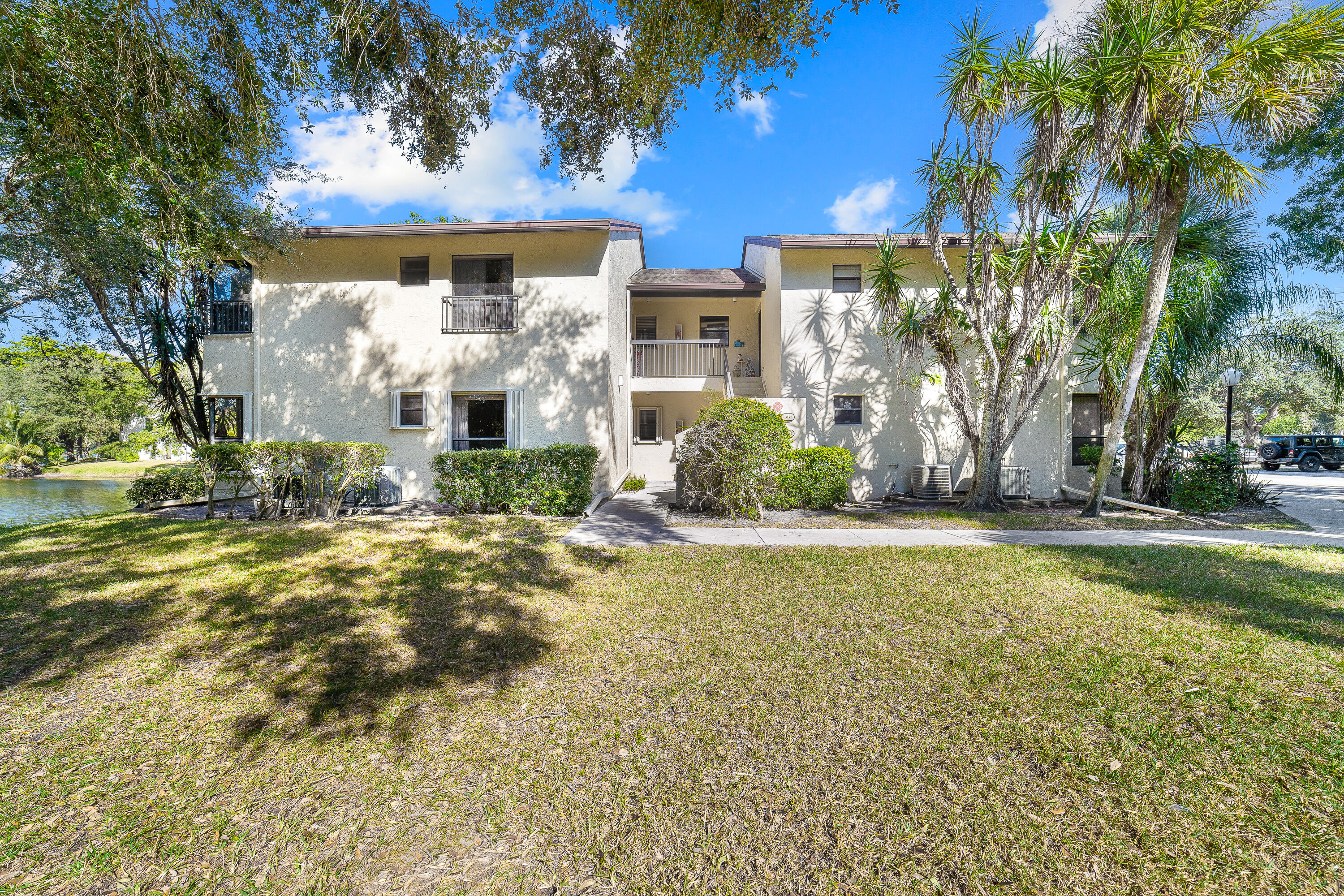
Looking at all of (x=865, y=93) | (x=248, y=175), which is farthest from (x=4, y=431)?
(x=865, y=93)

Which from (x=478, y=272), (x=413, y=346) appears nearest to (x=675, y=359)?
(x=478, y=272)

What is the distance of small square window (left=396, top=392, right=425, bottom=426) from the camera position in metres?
11.9

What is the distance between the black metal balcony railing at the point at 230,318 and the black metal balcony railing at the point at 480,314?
175 inches

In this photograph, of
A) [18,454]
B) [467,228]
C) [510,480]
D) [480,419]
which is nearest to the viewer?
[510,480]

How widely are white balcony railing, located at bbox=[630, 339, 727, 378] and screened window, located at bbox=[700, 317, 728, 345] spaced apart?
6.06 ft

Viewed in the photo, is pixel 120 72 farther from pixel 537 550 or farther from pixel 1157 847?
pixel 1157 847

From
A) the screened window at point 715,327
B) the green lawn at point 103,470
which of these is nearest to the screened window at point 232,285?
the screened window at point 715,327

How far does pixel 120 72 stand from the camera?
16.0 ft

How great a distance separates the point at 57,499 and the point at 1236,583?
23788 millimetres

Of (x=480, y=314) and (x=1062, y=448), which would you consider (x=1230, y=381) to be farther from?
(x=480, y=314)

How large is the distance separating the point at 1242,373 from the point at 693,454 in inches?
558

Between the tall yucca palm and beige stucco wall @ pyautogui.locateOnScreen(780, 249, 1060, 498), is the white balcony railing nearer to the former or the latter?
beige stucco wall @ pyautogui.locateOnScreen(780, 249, 1060, 498)

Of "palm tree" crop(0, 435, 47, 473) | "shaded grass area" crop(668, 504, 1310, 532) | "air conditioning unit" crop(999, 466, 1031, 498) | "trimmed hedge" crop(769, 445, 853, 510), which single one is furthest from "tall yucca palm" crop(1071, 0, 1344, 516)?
"palm tree" crop(0, 435, 47, 473)

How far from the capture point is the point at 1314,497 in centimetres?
1281
